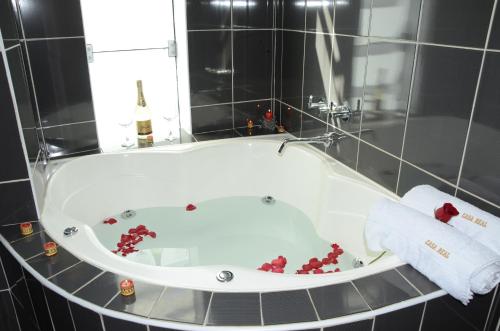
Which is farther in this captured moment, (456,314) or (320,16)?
(320,16)

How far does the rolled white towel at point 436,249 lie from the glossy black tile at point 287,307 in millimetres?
346

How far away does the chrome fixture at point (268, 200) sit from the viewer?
2.26m

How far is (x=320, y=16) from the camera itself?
6.29 feet

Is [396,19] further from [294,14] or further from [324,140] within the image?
[294,14]

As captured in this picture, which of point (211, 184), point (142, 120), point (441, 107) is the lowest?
point (211, 184)

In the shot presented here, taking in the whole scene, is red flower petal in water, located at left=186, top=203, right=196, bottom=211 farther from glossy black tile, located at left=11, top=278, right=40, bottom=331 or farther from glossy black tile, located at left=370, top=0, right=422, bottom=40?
glossy black tile, located at left=370, top=0, right=422, bottom=40

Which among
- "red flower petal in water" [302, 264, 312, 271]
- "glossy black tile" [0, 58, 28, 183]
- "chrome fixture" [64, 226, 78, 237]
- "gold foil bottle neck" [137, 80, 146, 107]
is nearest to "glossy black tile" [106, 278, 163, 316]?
"chrome fixture" [64, 226, 78, 237]

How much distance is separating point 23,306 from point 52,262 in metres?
0.30

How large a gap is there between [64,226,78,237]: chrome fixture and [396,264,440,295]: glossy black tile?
1.09m

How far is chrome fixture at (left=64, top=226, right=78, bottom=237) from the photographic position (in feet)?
4.49

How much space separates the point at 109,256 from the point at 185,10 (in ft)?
4.82

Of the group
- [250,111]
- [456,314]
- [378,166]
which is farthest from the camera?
[250,111]

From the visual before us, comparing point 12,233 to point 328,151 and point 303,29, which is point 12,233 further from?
point 303,29

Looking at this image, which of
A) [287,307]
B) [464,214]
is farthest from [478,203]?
[287,307]
